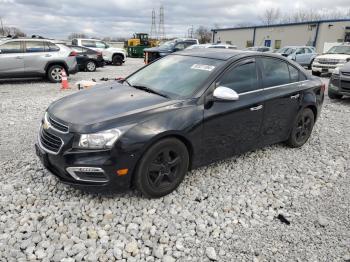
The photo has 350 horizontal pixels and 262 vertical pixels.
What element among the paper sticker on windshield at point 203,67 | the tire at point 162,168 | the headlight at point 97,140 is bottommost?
the tire at point 162,168

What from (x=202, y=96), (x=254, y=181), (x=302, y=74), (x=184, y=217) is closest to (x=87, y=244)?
(x=184, y=217)

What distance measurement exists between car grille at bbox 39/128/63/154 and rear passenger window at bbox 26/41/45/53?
28.9ft

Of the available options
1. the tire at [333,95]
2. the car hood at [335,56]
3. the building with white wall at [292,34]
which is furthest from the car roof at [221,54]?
the building with white wall at [292,34]

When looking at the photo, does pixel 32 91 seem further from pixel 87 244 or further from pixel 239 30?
pixel 239 30

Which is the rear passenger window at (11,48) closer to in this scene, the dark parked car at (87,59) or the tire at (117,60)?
the dark parked car at (87,59)

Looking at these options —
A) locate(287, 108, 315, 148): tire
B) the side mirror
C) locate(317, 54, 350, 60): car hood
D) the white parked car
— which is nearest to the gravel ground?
locate(287, 108, 315, 148): tire

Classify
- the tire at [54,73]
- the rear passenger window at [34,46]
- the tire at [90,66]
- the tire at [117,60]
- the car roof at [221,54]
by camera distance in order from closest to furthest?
the car roof at [221,54], the rear passenger window at [34,46], the tire at [54,73], the tire at [90,66], the tire at [117,60]

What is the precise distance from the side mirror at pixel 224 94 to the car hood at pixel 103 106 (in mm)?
502

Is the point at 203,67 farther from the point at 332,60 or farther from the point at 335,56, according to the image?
the point at 335,56

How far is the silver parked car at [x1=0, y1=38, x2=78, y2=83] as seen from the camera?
10430mm

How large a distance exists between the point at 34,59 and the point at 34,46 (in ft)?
1.72

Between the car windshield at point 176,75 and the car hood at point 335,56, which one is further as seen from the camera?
the car hood at point 335,56

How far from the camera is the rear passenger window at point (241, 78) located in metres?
3.78

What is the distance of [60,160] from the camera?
3006 mm
